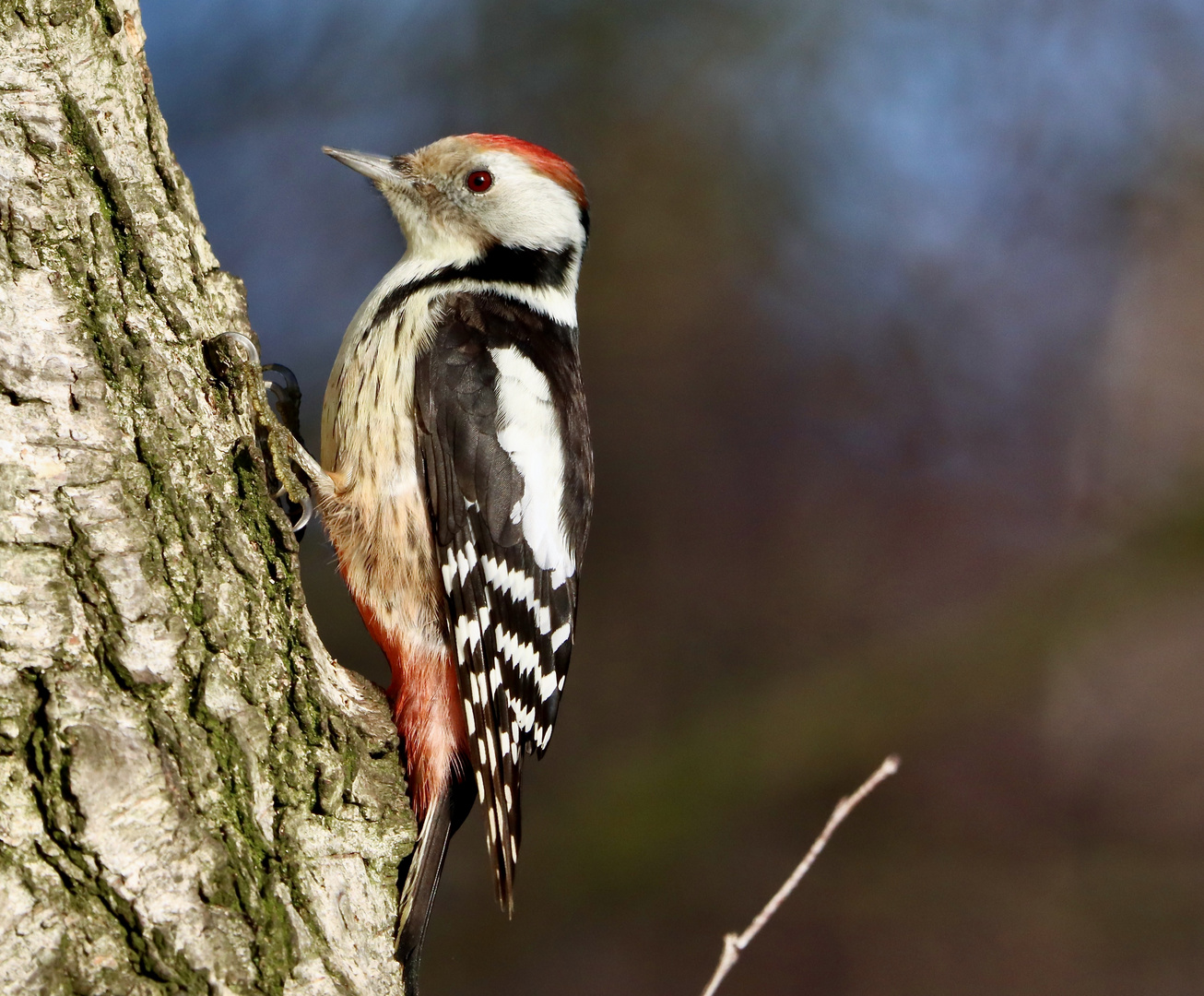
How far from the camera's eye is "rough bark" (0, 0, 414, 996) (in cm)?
140

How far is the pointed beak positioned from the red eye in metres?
0.19

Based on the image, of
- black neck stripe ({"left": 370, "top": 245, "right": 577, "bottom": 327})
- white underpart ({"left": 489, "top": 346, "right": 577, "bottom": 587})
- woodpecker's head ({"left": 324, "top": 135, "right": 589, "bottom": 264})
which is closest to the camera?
white underpart ({"left": 489, "top": 346, "right": 577, "bottom": 587})

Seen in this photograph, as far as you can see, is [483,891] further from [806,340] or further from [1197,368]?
[1197,368]

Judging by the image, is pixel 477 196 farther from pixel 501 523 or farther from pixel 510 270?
pixel 501 523

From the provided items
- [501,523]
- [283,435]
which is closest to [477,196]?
[501,523]

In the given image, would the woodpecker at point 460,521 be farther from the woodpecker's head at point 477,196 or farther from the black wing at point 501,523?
the woodpecker's head at point 477,196

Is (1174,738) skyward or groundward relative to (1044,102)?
groundward

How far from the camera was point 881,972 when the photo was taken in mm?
5309

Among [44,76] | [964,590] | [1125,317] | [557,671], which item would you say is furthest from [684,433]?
[44,76]

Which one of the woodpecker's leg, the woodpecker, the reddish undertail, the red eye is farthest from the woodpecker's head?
the woodpecker's leg

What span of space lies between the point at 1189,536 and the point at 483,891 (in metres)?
3.78

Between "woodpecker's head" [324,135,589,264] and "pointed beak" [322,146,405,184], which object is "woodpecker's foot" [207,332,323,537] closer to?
"woodpecker's head" [324,135,589,264]

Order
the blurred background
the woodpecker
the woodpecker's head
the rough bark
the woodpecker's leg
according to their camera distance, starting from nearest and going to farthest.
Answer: the rough bark < the woodpecker's leg < the woodpecker < the woodpecker's head < the blurred background

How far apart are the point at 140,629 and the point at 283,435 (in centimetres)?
70
